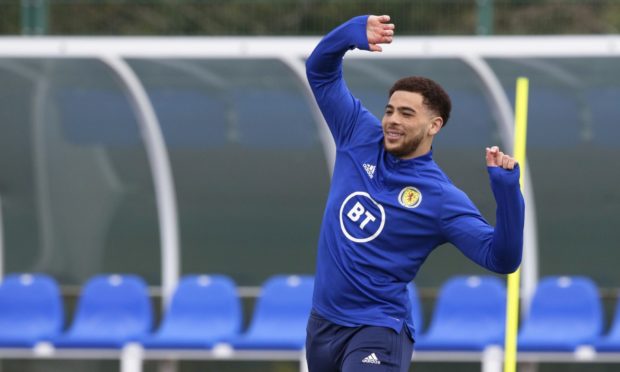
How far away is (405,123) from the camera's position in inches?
178

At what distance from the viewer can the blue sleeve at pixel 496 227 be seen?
13.6 feet

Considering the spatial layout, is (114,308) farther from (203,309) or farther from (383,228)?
Answer: (383,228)

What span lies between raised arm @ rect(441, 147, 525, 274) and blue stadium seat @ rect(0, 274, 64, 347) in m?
4.63

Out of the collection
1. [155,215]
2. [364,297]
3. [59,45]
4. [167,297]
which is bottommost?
[364,297]

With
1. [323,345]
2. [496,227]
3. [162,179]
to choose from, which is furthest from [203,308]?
[496,227]

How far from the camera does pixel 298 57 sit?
8.06 metres

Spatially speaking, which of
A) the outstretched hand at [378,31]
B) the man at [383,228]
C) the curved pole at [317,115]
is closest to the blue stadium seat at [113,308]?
the curved pole at [317,115]

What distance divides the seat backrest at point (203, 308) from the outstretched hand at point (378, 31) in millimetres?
4040

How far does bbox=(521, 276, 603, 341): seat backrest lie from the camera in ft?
26.3

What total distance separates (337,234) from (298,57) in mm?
3615

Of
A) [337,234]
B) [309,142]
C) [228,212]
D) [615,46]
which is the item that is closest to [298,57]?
[309,142]

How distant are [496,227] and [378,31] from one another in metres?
0.83

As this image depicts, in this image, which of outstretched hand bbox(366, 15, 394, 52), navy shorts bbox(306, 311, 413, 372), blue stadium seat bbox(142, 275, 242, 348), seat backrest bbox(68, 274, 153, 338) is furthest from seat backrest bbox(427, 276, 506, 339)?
outstretched hand bbox(366, 15, 394, 52)

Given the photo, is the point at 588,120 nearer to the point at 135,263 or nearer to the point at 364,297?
the point at 135,263
